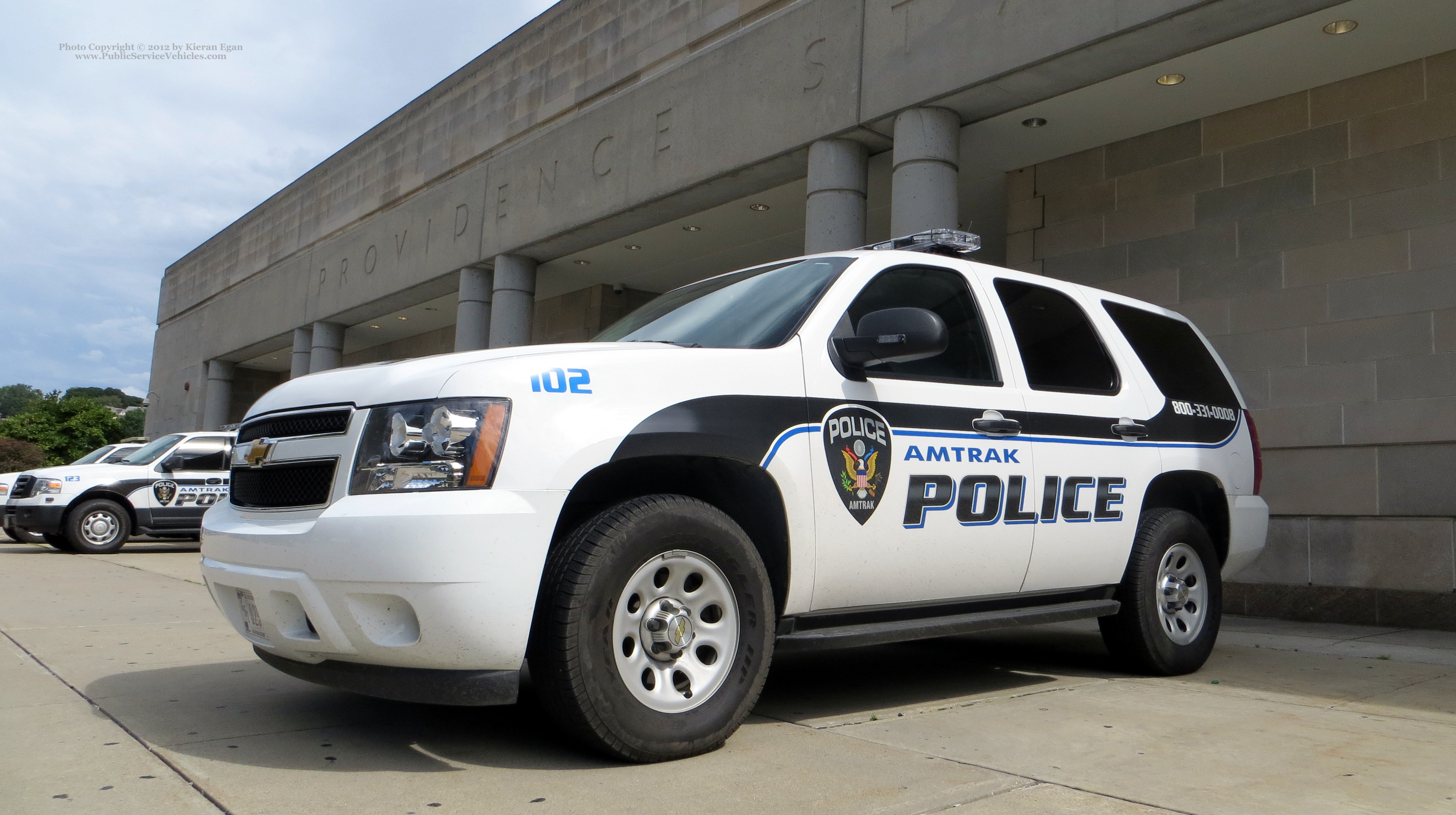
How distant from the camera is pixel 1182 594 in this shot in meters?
5.52

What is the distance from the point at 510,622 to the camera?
3221 mm

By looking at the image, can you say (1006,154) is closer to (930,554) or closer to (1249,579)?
(1249,579)

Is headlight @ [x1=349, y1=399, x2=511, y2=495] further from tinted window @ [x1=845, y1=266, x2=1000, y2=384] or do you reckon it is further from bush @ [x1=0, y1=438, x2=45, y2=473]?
bush @ [x1=0, y1=438, x2=45, y2=473]

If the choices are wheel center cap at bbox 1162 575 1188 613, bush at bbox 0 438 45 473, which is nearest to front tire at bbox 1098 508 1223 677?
wheel center cap at bbox 1162 575 1188 613

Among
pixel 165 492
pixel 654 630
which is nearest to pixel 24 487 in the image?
pixel 165 492

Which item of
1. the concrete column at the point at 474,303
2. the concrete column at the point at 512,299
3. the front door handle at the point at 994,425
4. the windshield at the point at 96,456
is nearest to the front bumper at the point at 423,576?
the front door handle at the point at 994,425

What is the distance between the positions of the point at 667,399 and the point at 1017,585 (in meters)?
1.99

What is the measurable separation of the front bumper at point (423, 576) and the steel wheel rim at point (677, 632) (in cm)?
34

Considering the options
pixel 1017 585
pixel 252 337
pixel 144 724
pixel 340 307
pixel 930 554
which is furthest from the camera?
pixel 252 337

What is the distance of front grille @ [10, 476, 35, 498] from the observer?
13.8m

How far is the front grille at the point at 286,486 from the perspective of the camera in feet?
11.5

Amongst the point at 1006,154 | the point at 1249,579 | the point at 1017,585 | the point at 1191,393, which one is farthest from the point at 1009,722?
the point at 1006,154

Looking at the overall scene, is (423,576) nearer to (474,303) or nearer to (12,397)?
(474,303)

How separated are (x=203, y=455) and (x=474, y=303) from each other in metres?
4.55
